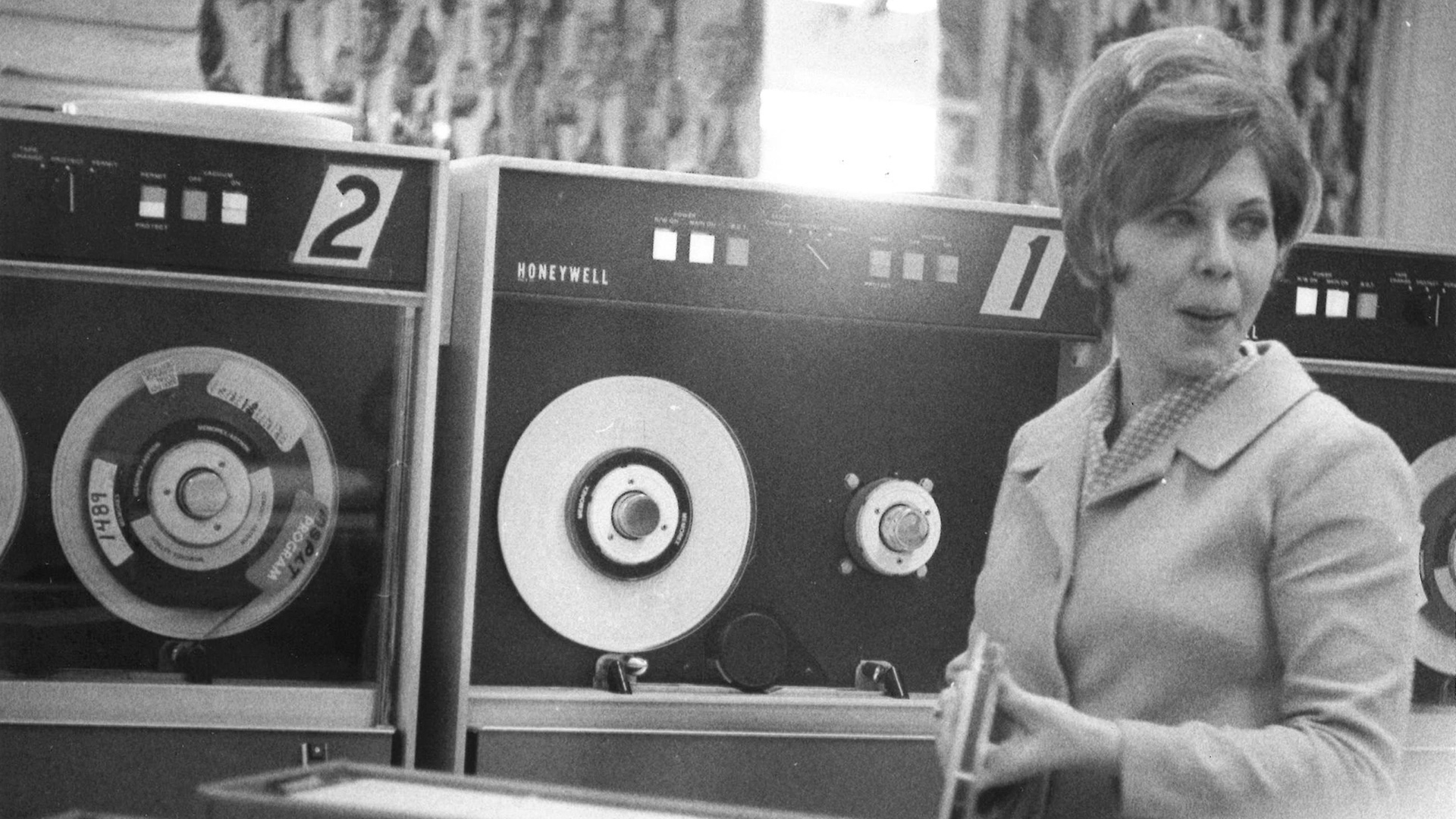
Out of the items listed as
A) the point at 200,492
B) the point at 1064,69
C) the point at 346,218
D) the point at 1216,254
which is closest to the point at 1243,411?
the point at 1216,254

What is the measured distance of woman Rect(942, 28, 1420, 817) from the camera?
1.05 metres

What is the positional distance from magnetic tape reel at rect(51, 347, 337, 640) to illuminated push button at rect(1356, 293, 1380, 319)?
4.04 ft

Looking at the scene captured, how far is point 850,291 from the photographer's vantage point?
1960 mm

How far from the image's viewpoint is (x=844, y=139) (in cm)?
294

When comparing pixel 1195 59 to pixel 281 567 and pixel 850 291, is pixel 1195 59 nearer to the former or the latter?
pixel 850 291

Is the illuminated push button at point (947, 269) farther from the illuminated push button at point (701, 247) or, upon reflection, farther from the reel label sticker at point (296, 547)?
the reel label sticker at point (296, 547)

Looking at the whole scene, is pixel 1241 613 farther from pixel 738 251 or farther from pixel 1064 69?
pixel 1064 69

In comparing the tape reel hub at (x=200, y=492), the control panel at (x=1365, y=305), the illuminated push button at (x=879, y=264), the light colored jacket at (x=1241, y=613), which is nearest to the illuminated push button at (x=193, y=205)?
the tape reel hub at (x=200, y=492)

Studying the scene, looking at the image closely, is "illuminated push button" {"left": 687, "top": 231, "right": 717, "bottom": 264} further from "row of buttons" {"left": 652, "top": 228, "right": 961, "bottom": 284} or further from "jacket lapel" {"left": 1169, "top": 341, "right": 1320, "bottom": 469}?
"jacket lapel" {"left": 1169, "top": 341, "right": 1320, "bottom": 469}

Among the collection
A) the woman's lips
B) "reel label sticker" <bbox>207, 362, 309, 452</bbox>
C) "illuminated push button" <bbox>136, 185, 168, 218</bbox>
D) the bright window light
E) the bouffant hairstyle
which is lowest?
"reel label sticker" <bbox>207, 362, 309, 452</bbox>

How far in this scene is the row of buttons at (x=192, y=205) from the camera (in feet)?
5.71

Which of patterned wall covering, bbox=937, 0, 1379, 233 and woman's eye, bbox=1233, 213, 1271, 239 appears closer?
woman's eye, bbox=1233, 213, 1271, 239

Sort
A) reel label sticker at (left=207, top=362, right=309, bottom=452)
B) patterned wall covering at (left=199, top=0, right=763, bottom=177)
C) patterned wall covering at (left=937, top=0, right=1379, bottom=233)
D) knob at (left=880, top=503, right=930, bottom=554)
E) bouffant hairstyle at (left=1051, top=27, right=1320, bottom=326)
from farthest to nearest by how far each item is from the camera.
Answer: patterned wall covering at (left=937, top=0, right=1379, bottom=233)
patterned wall covering at (left=199, top=0, right=763, bottom=177)
knob at (left=880, top=503, right=930, bottom=554)
reel label sticker at (left=207, top=362, right=309, bottom=452)
bouffant hairstyle at (left=1051, top=27, right=1320, bottom=326)

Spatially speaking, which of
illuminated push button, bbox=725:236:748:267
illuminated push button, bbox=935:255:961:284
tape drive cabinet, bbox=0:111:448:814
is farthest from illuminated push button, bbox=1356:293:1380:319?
tape drive cabinet, bbox=0:111:448:814
